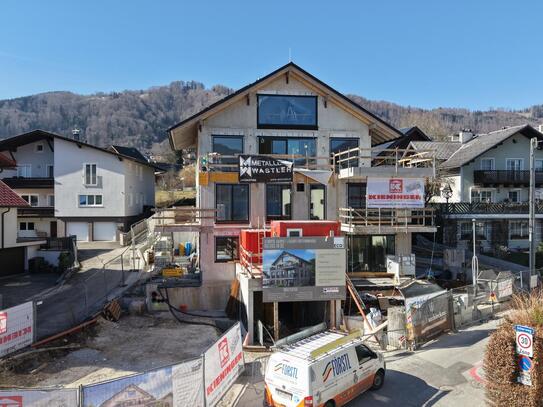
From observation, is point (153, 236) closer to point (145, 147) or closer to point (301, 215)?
point (301, 215)

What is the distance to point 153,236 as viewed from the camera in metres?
35.1

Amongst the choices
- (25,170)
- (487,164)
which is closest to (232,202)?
(487,164)

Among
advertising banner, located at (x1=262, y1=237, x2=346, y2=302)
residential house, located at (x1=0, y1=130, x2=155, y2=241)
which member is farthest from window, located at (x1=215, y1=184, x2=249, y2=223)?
residential house, located at (x1=0, y1=130, x2=155, y2=241)

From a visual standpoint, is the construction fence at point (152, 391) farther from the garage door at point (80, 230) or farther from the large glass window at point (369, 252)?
the garage door at point (80, 230)

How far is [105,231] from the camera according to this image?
43.1 meters

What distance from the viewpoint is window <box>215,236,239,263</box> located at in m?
25.1

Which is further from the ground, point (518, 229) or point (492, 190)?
point (492, 190)

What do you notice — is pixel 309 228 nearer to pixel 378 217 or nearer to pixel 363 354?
pixel 378 217

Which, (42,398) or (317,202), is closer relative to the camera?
(42,398)

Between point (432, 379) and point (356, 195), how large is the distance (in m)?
13.3

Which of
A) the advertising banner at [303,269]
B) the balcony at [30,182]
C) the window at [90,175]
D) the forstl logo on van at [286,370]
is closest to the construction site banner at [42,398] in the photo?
the forstl logo on van at [286,370]

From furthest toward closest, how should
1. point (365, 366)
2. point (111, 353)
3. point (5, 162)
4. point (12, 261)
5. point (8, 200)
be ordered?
1. point (12, 261)
2. point (8, 200)
3. point (5, 162)
4. point (111, 353)
5. point (365, 366)

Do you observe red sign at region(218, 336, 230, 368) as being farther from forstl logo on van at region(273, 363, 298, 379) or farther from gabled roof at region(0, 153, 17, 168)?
gabled roof at region(0, 153, 17, 168)

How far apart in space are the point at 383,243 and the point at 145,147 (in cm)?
15396
